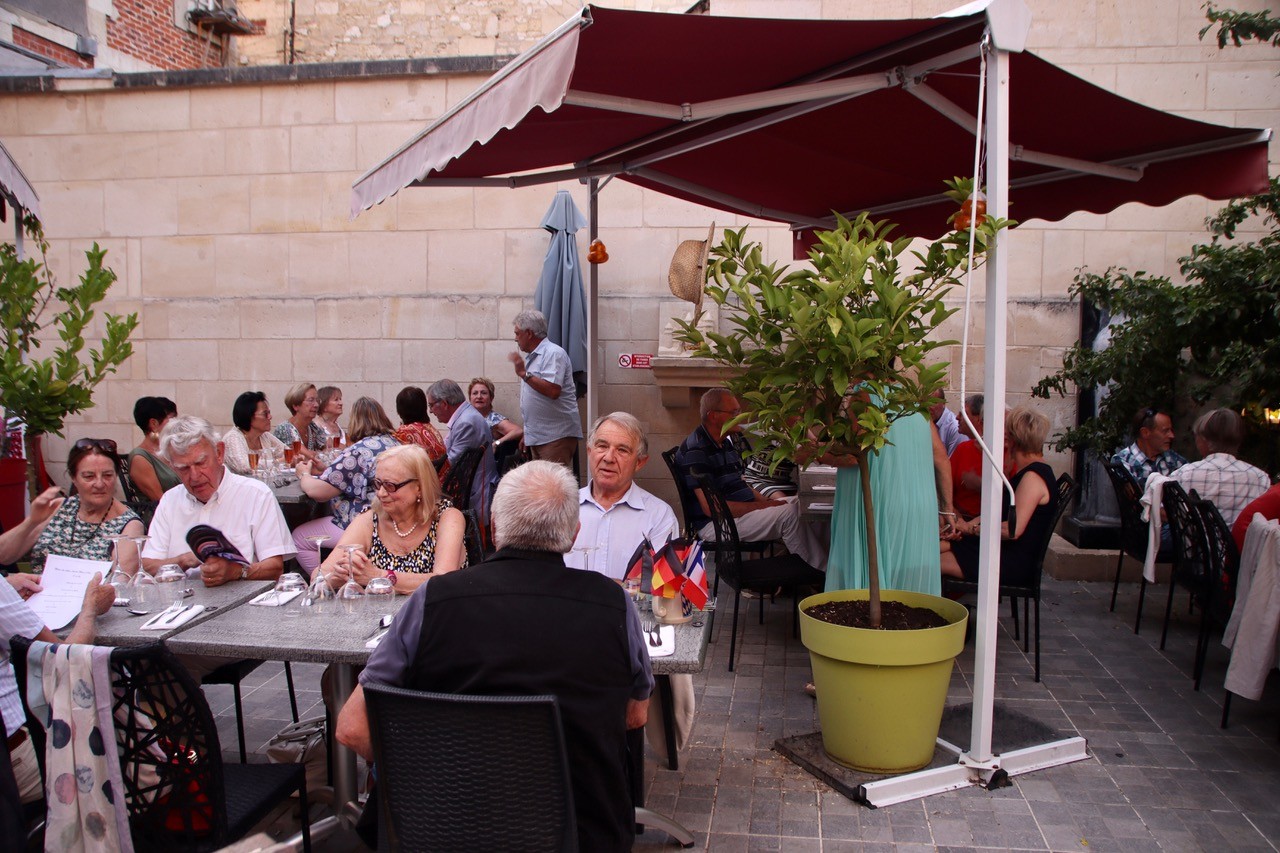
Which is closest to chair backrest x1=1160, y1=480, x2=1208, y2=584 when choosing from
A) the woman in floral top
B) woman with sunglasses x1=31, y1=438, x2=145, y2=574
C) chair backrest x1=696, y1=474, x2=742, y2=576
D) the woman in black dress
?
the woman in black dress

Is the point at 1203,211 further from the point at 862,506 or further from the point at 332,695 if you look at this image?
the point at 332,695

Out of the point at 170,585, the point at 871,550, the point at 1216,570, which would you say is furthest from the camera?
the point at 1216,570

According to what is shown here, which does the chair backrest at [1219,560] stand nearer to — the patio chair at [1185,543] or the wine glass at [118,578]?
the patio chair at [1185,543]

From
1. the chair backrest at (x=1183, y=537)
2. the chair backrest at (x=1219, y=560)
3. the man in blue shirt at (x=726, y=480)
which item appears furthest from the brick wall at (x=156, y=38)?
the chair backrest at (x=1219, y=560)

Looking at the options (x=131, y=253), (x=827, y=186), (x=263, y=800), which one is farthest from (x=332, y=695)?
(x=131, y=253)

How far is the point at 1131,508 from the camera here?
5156mm

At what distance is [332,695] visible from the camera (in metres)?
2.98

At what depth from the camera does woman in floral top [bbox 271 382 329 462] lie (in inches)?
253

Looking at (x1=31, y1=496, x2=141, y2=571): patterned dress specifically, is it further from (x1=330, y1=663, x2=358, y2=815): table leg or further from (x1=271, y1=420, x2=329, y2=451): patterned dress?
(x1=271, y1=420, x2=329, y2=451): patterned dress

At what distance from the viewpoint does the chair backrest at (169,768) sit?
2127mm

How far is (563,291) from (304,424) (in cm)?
210

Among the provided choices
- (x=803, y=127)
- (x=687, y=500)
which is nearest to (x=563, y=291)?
(x=687, y=500)

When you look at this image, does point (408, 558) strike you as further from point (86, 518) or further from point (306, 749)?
point (86, 518)

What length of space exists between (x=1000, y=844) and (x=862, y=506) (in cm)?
135
